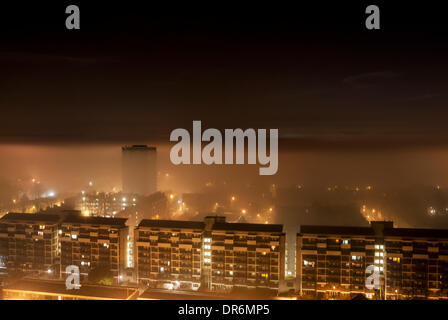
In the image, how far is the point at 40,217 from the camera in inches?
388

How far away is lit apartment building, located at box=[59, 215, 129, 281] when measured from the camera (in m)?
9.24

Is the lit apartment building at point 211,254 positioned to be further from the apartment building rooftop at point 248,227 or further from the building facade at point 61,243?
the building facade at point 61,243

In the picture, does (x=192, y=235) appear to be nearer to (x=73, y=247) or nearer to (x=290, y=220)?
(x=73, y=247)

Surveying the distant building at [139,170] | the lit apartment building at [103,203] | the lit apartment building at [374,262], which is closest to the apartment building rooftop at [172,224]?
the lit apartment building at [374,262]

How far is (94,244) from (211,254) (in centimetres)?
320

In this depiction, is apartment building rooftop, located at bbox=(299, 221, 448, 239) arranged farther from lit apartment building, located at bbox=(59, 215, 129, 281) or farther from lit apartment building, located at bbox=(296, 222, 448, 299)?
lit apartment building, located at bbox=(59, 215, 129, 281)

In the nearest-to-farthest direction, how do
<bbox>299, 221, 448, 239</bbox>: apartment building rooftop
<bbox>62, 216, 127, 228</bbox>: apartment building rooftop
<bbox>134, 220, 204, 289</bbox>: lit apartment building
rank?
<bbox>299, 221, 448, 239</bbox>: apartment building rooftop < <bbox>134, 220, 204, 289</bbox>: lit apartment building < <bbox>62, 216, 127, 228</bbox>: apartment building rooftop

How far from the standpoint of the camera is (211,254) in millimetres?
8703

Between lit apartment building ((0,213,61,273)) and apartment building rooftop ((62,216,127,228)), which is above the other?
apartment building rooftop ((62,216,127,228))

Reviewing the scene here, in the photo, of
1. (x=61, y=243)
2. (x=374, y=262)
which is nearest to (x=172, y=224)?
(x=61, y=243)

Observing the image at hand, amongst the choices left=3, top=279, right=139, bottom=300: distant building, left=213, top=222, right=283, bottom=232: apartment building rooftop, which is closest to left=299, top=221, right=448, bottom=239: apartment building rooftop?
left=213, top=222, right=283, bottom=232: apartment building rooftop

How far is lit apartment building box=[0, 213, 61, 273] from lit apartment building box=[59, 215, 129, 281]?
1.34ft
